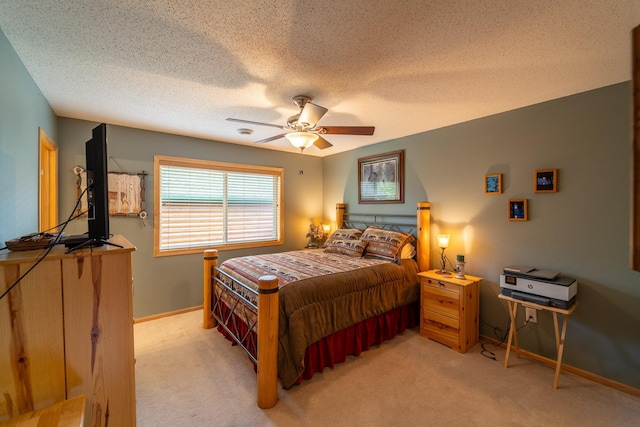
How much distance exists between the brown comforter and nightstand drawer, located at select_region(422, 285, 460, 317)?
0.22 meters

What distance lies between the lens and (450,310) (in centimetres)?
281

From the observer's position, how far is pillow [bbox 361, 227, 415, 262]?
3.32m

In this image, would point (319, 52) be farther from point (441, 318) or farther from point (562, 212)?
point (441, 318)

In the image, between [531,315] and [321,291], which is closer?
[321,291]

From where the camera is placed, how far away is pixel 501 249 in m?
2.87

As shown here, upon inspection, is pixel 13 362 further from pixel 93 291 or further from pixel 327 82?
pixel 327 82

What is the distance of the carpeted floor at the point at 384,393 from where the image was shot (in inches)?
74.6

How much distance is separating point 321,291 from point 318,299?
7 centimetres

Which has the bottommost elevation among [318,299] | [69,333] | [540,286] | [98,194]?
[318,299]

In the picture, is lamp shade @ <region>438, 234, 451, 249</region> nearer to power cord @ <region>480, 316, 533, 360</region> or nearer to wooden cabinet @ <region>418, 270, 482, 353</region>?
wooden cabinet @ <region>418, 270, 482, 353</region>

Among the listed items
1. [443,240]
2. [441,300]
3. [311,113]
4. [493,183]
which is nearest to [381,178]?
[443,240]

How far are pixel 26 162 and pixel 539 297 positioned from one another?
4.17 metres

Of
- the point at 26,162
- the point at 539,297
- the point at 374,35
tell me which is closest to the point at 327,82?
the point at 374,35

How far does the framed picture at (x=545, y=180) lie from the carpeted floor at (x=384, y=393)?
5.42 feet
